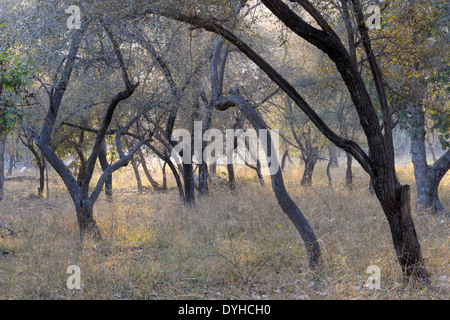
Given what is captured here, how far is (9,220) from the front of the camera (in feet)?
33.3

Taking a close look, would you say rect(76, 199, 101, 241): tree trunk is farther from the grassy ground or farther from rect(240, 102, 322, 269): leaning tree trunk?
rect(240, 102, 322, 269): leaning tree trunk

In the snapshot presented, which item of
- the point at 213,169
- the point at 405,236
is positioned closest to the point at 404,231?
the point at 405,236

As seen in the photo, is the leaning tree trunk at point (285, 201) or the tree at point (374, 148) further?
the leaning tree trunk at point (285, 201)

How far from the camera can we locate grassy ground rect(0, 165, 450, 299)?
535 cm

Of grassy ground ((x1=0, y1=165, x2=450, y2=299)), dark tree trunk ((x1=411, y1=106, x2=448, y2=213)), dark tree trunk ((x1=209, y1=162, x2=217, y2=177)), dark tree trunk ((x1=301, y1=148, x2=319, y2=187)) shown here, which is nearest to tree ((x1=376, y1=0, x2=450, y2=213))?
dark tree trunk ((x1=411, y1=106, x2=448, y2=213))

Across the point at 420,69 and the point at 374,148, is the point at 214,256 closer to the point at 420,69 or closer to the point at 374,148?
the point at 374,148

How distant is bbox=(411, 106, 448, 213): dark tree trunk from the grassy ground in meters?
1.63

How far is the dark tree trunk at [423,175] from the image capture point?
Answer: 34.4 feet

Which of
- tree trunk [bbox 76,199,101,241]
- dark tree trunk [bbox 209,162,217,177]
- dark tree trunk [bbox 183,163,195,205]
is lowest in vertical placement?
tree trunk [bbox 76,199,101,241]

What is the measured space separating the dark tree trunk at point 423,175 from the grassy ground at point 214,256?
1.63 m

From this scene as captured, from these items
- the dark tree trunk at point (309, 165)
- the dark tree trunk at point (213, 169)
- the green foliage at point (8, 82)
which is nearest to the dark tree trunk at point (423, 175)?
the dark tree trunk at point (309, 165)

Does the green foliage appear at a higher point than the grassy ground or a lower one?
higher

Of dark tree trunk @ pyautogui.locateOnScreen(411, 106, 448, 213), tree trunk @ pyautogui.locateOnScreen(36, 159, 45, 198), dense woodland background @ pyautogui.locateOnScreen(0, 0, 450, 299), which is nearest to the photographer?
dense woodland background @ pyautogui.locateOnScreen(0, 0, 450, 299)

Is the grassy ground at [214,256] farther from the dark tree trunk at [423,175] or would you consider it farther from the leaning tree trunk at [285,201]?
the dark tree trunk at [423,175]
